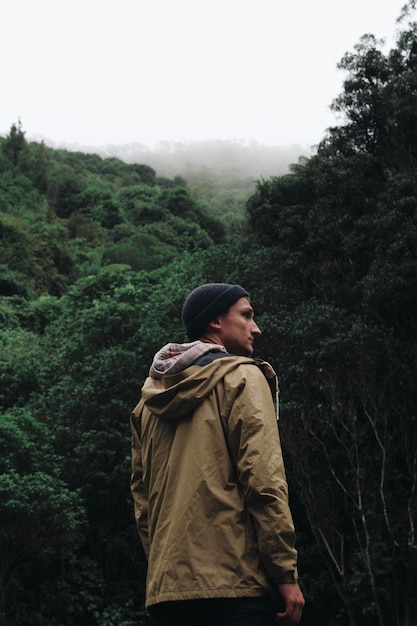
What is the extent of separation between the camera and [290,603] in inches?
69.4

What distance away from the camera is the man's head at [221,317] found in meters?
2.23

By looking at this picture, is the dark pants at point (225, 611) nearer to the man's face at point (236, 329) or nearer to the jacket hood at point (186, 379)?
the jacket hood at point (186, 379)

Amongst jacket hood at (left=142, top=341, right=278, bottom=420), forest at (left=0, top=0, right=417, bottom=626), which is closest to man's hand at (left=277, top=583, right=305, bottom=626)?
jacket hood at (left=142, top=341, right=278, bottom=420)

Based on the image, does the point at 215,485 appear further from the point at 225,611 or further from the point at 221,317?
the point at 221,317

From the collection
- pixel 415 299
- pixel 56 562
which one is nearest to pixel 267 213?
pixel 415 299

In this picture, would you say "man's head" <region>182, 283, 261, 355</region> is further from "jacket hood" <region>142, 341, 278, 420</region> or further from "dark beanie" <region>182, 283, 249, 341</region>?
"jacket hood" <region>142, 341, 278, 420</region>

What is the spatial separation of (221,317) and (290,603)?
0.88 meters

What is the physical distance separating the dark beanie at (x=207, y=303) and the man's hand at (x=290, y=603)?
0.82 meters

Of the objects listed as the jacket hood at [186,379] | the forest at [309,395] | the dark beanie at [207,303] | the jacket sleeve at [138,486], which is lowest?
the forest at [309,395]

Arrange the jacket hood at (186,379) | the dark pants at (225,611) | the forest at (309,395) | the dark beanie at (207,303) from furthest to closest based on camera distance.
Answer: the forest at (309,395) < the dark beanie at (207,303) < the jacket hood at (186,379) < the dark pants at (225,611)

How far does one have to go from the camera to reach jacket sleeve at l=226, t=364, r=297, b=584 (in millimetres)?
1779

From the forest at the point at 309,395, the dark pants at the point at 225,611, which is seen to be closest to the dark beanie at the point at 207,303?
the dark pants at the point at 225,611

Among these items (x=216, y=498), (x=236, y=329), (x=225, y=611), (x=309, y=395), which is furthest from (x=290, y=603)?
(x=309, y=395)

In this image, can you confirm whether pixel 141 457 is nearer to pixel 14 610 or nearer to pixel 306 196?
pixel 14 610
